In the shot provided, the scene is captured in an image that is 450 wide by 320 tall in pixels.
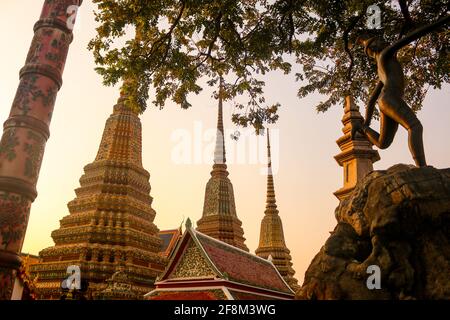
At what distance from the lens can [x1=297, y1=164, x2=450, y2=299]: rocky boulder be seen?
3947 millimetres

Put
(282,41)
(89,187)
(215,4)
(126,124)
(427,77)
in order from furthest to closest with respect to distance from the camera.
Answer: (126,124) → (89,187) → (427,77) → (282,41) → (215,4)

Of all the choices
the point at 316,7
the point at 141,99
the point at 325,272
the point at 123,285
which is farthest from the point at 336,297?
the point at 123,285

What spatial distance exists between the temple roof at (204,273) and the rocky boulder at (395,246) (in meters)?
9.04

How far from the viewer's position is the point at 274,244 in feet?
111

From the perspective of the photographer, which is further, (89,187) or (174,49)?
(89,187)

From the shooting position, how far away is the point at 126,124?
2475 cm

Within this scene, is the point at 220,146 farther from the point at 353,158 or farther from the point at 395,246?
the point at 395,246

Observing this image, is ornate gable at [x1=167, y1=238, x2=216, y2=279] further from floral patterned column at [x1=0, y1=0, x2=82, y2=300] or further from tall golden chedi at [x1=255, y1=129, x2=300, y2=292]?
tall golden chedi at [x1=255, y1=129, x2=300, y2=292]

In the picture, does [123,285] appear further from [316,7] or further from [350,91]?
[316,7]

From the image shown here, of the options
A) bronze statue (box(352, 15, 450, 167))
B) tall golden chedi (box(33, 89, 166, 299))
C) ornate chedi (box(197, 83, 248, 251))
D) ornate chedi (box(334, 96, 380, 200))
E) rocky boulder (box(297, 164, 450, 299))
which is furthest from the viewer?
ornate chedi (box(197, 83, 248, 251))

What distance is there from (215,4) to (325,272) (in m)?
5.58

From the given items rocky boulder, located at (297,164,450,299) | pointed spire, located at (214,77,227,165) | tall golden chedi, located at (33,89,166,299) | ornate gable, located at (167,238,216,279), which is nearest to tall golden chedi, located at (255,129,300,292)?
pointed spire, located at (214,77,227,165)

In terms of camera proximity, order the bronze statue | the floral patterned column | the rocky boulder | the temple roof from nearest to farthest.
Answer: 1. the floral patterned column
2. the rocky boulder
3. the bronze statue
4. the temple roof

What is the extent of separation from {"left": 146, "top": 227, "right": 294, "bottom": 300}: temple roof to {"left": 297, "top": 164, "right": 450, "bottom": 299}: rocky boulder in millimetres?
9036
